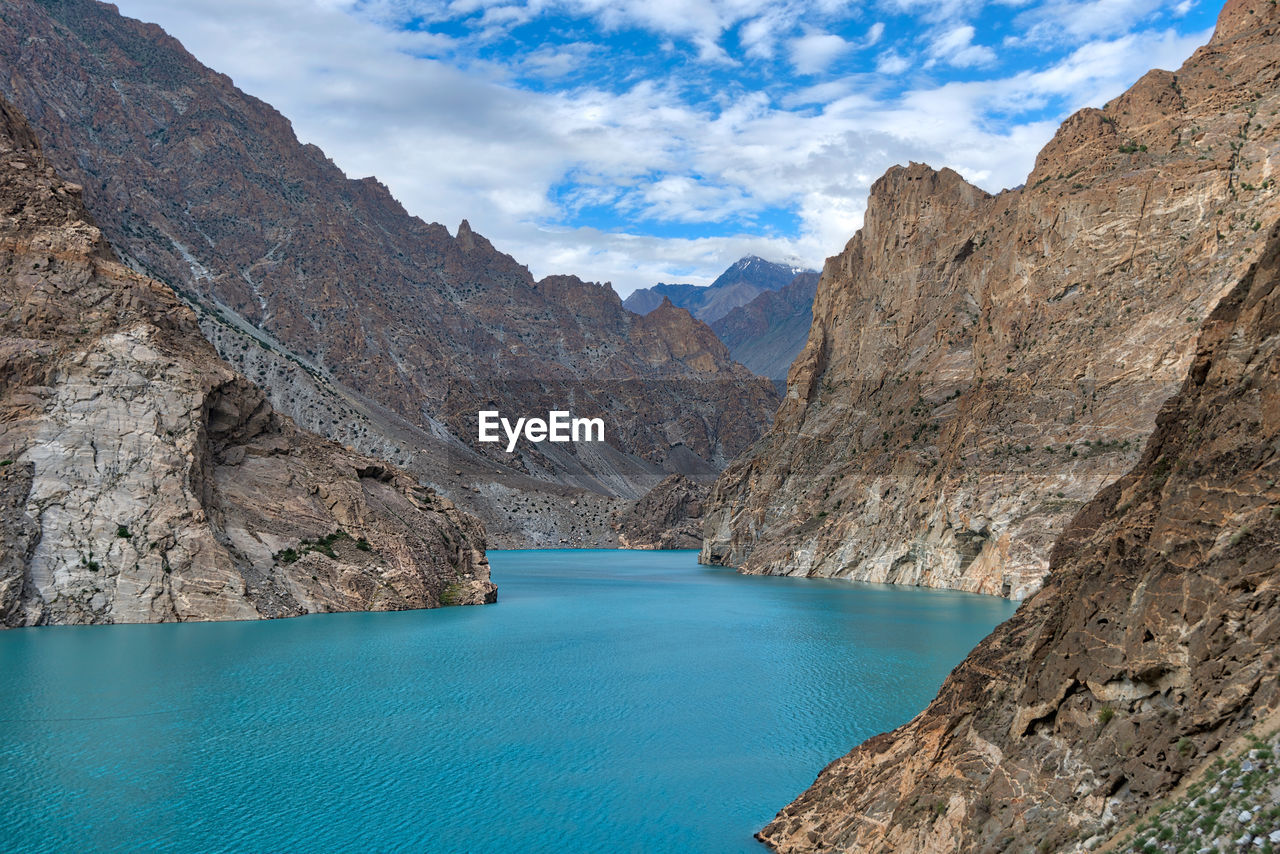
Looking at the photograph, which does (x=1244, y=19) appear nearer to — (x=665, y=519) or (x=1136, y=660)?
(x=1136, y=660)

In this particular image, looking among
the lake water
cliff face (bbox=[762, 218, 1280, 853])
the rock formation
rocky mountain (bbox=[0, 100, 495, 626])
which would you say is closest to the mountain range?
cliff face (bbox=[762, 218, 1280, 853])

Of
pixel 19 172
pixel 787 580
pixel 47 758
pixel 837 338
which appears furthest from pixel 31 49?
pixel 47 758

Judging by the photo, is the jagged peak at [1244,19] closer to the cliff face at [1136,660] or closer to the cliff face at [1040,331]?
the cliff face at [1040,331]

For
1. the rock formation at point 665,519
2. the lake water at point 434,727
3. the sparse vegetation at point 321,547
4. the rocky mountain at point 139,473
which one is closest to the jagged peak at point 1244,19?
the lake water at point 434,727

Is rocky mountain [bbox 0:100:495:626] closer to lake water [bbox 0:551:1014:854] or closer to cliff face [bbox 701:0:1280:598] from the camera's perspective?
lake water [bbox 0:551:1014:854]

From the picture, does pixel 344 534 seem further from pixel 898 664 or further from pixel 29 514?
pixel 898 664

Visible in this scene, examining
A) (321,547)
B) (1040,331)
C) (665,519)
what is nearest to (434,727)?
(321,547)
